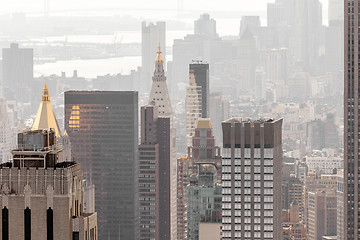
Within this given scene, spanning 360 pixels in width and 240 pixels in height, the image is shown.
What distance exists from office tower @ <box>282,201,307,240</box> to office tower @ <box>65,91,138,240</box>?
6.43 meters

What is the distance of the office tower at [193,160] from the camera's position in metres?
32.2

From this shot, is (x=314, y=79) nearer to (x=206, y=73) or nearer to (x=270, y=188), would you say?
(x=206, y=73)

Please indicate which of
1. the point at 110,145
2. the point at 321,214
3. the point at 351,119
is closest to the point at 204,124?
the point at 110,145

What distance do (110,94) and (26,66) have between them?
23.5 feet

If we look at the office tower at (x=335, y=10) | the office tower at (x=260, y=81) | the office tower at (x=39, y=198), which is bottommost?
the office tower at (x=39, y=198)

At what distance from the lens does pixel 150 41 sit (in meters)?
32.4

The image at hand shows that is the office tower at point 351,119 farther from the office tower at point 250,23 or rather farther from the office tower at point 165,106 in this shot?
the office tower at point 165,106

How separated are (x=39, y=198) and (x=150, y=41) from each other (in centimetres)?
2081

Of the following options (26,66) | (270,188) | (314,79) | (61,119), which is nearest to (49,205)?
(270,188)

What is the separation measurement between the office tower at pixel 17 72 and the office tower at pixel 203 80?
6.89 m

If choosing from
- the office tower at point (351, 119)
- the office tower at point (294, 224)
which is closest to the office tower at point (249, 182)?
the office tower at point (294, 224)

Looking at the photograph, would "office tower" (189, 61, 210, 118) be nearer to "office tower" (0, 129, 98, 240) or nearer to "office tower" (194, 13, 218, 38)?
"office tower" (194, 13, 218, 38)

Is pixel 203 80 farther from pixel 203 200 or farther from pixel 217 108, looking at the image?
pixel 203 200

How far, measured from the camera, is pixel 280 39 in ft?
125
